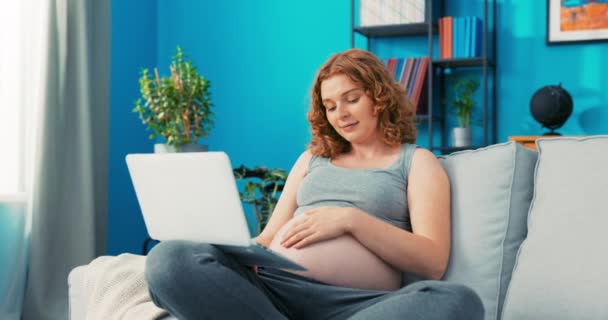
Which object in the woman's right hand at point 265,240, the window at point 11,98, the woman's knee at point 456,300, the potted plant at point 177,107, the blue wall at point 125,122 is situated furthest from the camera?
the blue wall at point 125,122

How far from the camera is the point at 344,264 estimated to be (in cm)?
146

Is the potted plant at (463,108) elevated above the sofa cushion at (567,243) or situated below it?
above

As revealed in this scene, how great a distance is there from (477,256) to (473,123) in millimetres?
1810

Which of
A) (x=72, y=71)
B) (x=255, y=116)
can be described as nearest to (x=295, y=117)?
(x=255, y=116)

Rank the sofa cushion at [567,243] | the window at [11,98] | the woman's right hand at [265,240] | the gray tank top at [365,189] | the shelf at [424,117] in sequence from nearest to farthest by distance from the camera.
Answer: the sofa cushion at [567,243], the gray tank top at [365,189], the woman's right hand at [265,240], the window at [11,98], the shelf at [424,117]

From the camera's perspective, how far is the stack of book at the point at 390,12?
311 centimetres

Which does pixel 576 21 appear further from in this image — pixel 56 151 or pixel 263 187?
pixel 56 151

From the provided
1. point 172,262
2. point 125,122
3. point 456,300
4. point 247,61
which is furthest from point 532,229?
point 125,122

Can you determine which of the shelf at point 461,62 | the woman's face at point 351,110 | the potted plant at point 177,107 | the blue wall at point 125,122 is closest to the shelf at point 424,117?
the shelf at point 461,62

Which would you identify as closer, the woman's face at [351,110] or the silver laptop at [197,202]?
the silver laptop at [197,202]

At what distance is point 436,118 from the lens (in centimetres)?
317

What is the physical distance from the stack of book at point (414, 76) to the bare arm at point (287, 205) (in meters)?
1.39

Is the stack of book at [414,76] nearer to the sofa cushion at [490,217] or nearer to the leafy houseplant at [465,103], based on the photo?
the leafy houseplant at [465,103]

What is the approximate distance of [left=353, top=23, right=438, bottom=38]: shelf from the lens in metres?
3.14
